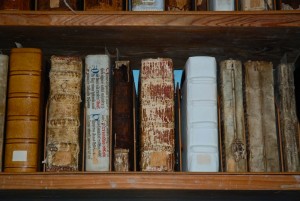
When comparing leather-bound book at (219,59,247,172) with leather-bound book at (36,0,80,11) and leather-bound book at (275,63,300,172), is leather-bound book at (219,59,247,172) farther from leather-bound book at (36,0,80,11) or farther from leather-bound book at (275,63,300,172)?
leather-bound book at (36,0,80,11)

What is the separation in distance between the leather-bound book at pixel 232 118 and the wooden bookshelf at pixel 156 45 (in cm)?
5

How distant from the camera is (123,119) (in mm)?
1188

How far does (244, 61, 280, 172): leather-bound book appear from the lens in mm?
1172

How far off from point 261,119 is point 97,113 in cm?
37

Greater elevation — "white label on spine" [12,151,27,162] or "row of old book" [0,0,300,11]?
"row of old book" [0,0,300,11]

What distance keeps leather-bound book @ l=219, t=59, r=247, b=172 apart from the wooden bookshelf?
54 millimetres

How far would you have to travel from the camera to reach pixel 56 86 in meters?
1.19

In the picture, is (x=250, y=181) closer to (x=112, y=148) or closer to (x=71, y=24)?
(x=112, y=148)

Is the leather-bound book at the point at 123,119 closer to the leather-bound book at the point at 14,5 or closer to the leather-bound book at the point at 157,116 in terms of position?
the leather-bound book at the point at 157,116

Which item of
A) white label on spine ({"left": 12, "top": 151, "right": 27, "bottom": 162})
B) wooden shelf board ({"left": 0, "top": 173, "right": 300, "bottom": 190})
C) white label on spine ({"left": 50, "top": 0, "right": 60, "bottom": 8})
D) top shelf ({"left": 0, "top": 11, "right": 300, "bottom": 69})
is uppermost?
white label on spine ({"left": 50, "top": 0, "right": 60, "bottom": 8})

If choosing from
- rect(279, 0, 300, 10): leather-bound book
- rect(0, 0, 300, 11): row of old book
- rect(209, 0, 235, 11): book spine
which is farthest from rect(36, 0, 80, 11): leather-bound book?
rect(279, 0, 300, 10): leather-bound book

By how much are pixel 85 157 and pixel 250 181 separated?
36 centimetres

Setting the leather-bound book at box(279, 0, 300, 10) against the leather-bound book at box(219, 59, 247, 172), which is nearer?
the leather-bound book at box(219, 59, 247, 172)

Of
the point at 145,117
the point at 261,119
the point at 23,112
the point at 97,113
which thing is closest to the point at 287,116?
the point at 261,119
